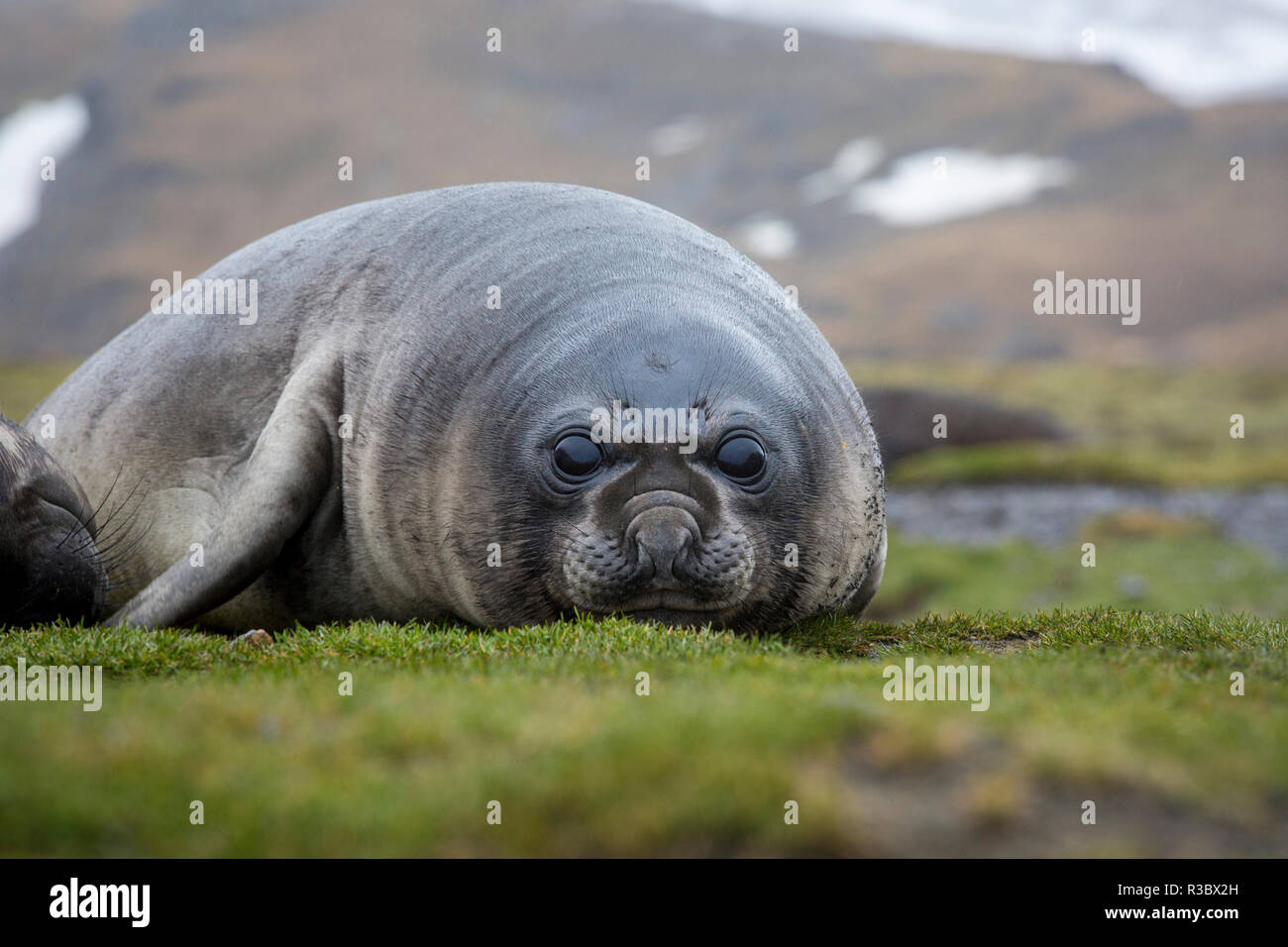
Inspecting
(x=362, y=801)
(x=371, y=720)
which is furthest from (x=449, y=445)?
(x=362, y=801)

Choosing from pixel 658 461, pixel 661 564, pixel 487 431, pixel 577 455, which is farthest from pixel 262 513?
pixel 661 564

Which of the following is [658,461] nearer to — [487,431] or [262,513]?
[487,431]

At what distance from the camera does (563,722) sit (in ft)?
14.5

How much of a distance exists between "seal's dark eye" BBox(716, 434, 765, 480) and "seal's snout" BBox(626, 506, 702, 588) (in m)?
0.39

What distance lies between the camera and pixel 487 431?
7188 mm

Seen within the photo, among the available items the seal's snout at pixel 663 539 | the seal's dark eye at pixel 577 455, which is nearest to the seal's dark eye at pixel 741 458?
the seal's snout at pixel 663 539

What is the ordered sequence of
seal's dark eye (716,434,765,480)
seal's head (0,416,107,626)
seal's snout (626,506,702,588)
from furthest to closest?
seal's head (0,416,107,626)
seal's dark eye (716,434,765,480)
seal's snout (626,506,702,588)

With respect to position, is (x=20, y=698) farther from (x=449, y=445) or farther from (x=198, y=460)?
(x=198, y=460)

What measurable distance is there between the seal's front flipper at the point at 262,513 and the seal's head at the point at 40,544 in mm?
310

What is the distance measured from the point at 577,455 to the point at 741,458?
812 mm

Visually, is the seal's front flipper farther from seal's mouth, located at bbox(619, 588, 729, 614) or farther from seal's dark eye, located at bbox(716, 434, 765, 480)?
seal's dark eye, located at bbox(716, 434, 765, 480)

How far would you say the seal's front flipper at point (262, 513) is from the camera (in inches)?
299

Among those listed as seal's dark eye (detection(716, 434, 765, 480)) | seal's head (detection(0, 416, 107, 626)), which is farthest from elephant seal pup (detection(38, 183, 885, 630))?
seal's head (detection(0, 416, 107, 626))

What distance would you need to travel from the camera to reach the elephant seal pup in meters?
6.70
